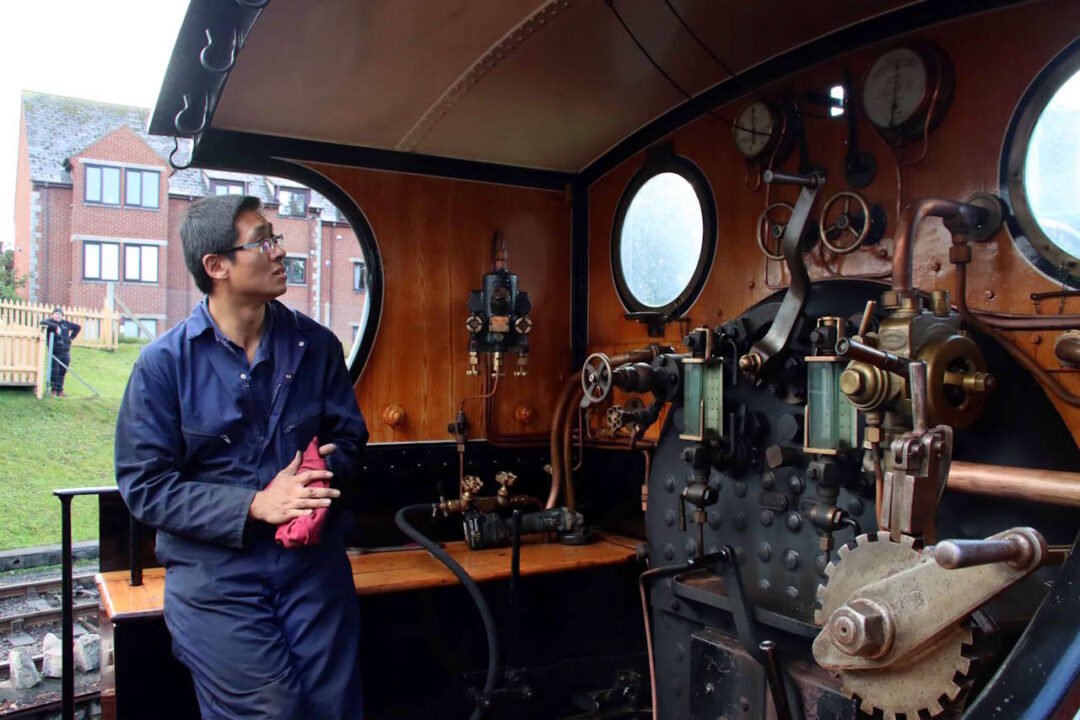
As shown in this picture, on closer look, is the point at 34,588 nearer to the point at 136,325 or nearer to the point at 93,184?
the point at 136,325

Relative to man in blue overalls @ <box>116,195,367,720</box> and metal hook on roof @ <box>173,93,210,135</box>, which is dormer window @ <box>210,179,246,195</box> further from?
man in blue overalls @ <box>116,195,367,720</box>

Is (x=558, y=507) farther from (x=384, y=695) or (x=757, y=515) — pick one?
(x=757, y=515)

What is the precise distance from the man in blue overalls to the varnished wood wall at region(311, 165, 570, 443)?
134 cm

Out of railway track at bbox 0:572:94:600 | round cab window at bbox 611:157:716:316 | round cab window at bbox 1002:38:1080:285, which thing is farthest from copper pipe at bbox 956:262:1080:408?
railway track at bbox 0:572:94:600

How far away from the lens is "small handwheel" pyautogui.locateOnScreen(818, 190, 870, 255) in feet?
8.82

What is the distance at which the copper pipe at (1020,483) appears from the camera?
4.04 feet

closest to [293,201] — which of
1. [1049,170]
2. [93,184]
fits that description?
[93,184]

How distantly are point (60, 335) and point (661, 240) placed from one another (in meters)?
4.39

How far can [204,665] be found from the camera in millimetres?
2066

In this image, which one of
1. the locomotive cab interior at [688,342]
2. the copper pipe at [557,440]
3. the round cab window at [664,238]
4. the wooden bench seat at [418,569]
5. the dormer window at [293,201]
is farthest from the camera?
the dormer window at [293,201]

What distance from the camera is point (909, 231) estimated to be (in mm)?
2141

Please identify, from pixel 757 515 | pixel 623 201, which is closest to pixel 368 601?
pixel 757 515

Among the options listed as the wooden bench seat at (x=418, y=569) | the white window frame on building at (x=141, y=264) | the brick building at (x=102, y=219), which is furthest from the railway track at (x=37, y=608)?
the white window frame on building at (x=141, y=264)

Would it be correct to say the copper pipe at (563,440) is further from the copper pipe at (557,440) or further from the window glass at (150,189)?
the window glass at (150,189)
